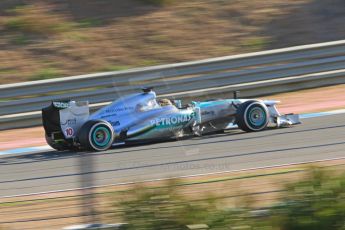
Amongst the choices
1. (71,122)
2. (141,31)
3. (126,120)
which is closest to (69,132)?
(71,122)

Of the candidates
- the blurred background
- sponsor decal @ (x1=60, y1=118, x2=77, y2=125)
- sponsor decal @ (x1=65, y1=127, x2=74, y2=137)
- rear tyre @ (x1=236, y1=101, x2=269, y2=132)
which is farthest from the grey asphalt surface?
the blurred background

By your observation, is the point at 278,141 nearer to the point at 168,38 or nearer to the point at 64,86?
the point at 64,86

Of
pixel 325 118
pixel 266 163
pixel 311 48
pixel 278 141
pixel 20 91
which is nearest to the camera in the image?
pixel 266 163

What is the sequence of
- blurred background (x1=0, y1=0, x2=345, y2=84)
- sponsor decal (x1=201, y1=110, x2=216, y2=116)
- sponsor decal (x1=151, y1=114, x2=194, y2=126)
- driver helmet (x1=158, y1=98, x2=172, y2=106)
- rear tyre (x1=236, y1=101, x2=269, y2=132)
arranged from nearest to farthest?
sponsor decal (x1=151, y1=114, x2=194, y2=126), driver helmet (x1=158, y1=98, x2=172, y2=106), sponsor decal (x1=201, y1=110, x2=216, y2=116), rear tyre (x1=236, y1=101, x2=269, y2=132), blurred background (x1=0, y1=0, x2=345, y2=84)

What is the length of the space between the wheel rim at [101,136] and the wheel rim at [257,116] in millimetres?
2281

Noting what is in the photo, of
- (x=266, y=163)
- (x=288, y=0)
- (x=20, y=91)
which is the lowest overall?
(x=266, y=163)

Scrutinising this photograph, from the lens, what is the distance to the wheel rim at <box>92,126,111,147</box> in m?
11.0

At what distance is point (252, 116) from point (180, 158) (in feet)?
6.76

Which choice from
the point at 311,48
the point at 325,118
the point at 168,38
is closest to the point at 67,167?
the point at 325,118

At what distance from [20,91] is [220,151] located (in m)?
5.66

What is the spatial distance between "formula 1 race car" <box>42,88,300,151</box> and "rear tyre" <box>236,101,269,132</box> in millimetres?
11

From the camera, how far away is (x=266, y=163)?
9.18 meters

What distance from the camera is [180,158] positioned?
1005 cm

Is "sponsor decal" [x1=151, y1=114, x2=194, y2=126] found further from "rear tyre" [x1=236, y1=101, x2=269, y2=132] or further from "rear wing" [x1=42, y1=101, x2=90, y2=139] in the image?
"rear wing" [x1=42, y1=101, x2=90, y2=139]
